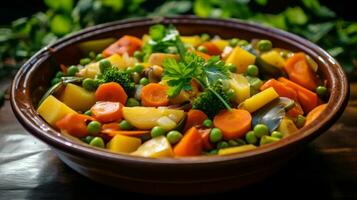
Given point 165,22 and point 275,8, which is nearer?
point 165,22

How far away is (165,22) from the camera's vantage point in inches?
101

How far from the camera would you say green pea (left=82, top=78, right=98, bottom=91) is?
6.82ft

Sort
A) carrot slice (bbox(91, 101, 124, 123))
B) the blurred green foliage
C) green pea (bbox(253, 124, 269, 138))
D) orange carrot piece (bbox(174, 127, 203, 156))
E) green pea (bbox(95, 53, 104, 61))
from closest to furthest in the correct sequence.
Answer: orange carrot piece (bbox(174, 127, 203, 156))
green pea (bbox(253, 124, 269, 138))
carrot slice (bbox(91, 101, 124, 123))
green pea (bbox(95, 53, 104, 61))
the blurred green foliage

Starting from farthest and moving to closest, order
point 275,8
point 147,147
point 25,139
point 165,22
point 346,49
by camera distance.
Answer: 1. point 275,8
2. point 346,49
3. point 165,22
4. point 25,139
5. point 147,147

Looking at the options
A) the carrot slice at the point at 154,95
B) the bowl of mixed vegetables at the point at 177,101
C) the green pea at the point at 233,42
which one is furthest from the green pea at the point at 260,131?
the green pea at the point at 233,42

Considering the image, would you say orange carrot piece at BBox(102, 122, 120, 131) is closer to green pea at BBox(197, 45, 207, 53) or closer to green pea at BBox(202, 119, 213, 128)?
green pea at BBox(202, 119, 213, 128)

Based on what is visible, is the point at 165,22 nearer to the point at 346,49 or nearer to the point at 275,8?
the point at 346,49

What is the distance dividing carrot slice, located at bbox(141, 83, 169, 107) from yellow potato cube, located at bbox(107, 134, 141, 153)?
225 mm

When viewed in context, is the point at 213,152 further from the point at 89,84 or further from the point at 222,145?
the point at 89,84

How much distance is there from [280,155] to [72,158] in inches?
25.4

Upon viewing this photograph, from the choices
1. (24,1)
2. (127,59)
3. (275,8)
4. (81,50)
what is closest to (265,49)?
(127,59)

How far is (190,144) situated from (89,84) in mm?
573

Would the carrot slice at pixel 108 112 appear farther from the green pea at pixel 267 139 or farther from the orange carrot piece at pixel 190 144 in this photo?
the green pea at pixel 267 139

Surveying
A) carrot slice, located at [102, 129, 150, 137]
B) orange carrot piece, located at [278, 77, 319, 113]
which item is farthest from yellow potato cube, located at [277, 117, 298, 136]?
carrot slice, located at [102, 129, 150, 137]
